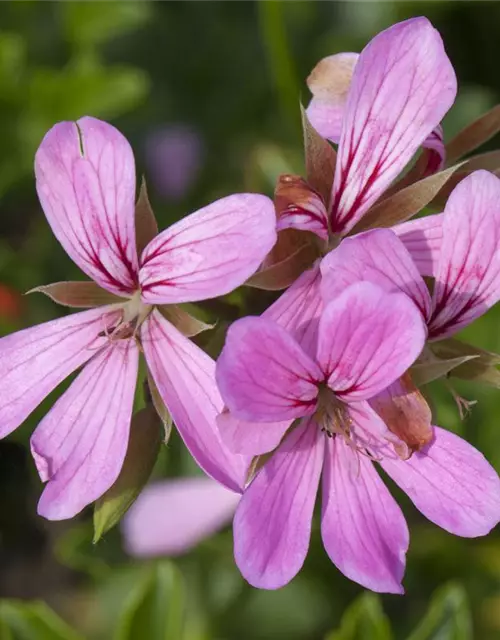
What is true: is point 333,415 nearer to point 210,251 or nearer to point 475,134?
point 210,251

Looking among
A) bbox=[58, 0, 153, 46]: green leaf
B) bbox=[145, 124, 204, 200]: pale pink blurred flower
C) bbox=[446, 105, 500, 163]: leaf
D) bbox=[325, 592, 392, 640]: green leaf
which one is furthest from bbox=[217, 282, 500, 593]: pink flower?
bbox=[145, 124, 204, 200]: pale pink blurred flower

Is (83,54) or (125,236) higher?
(125,236)

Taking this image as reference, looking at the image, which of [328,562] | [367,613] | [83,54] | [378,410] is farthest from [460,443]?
[83,54]

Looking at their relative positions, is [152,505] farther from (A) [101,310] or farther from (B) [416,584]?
(A) [101,310]

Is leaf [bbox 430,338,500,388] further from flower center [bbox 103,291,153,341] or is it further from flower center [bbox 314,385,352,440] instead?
flower center [bbox 103,291,153,341]

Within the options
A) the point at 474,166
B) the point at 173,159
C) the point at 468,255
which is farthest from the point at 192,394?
the point at 173,159

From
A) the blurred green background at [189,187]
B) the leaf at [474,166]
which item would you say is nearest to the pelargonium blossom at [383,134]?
the leaf at [474,166]
